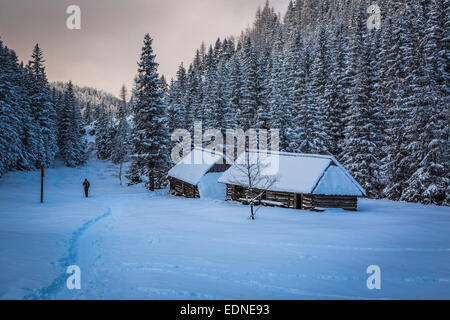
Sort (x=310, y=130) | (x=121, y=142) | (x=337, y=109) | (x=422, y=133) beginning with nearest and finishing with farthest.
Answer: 1. (x=422, y=133)
2. (x=310, y=130)
3. (x=337, y=109)
4. (x=121, y=142)

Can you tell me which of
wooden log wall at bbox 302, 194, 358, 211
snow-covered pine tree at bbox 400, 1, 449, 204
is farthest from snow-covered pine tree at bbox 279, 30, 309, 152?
wooden log wall at bbox 302, 194, 358, 211

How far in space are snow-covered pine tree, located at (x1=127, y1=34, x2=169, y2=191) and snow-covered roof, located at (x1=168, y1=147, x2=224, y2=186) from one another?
2.38m

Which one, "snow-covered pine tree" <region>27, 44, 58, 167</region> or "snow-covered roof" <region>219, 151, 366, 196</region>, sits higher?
"snow-covered pine tree" <region>27, 44, 58, 167</region>

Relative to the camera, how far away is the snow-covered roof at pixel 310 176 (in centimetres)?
2084

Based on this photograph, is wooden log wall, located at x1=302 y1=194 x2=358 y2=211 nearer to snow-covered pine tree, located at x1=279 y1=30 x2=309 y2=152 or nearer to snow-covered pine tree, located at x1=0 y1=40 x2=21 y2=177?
snow-covered pine tree, located at x1=279 y1=30 x2=309 y2=152

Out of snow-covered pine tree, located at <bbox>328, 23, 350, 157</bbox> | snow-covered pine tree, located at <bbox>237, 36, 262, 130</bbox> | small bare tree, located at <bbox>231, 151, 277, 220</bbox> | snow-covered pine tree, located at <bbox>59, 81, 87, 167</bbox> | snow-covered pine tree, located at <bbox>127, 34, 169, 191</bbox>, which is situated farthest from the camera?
snow-covered pine tree, located at <bbox>59, 81, 87, 167</bbox>

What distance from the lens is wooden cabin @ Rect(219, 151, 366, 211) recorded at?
2080 centimetres

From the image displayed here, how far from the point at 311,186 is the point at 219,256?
13.7 metres

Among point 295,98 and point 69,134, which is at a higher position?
point 295,98

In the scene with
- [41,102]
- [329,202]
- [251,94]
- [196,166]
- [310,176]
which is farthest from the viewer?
[41,102]

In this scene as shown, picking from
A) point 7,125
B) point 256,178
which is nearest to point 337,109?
point 256,178

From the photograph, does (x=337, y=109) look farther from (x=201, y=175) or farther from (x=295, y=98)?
(x=201, y=175)

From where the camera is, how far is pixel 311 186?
67.9 feet
